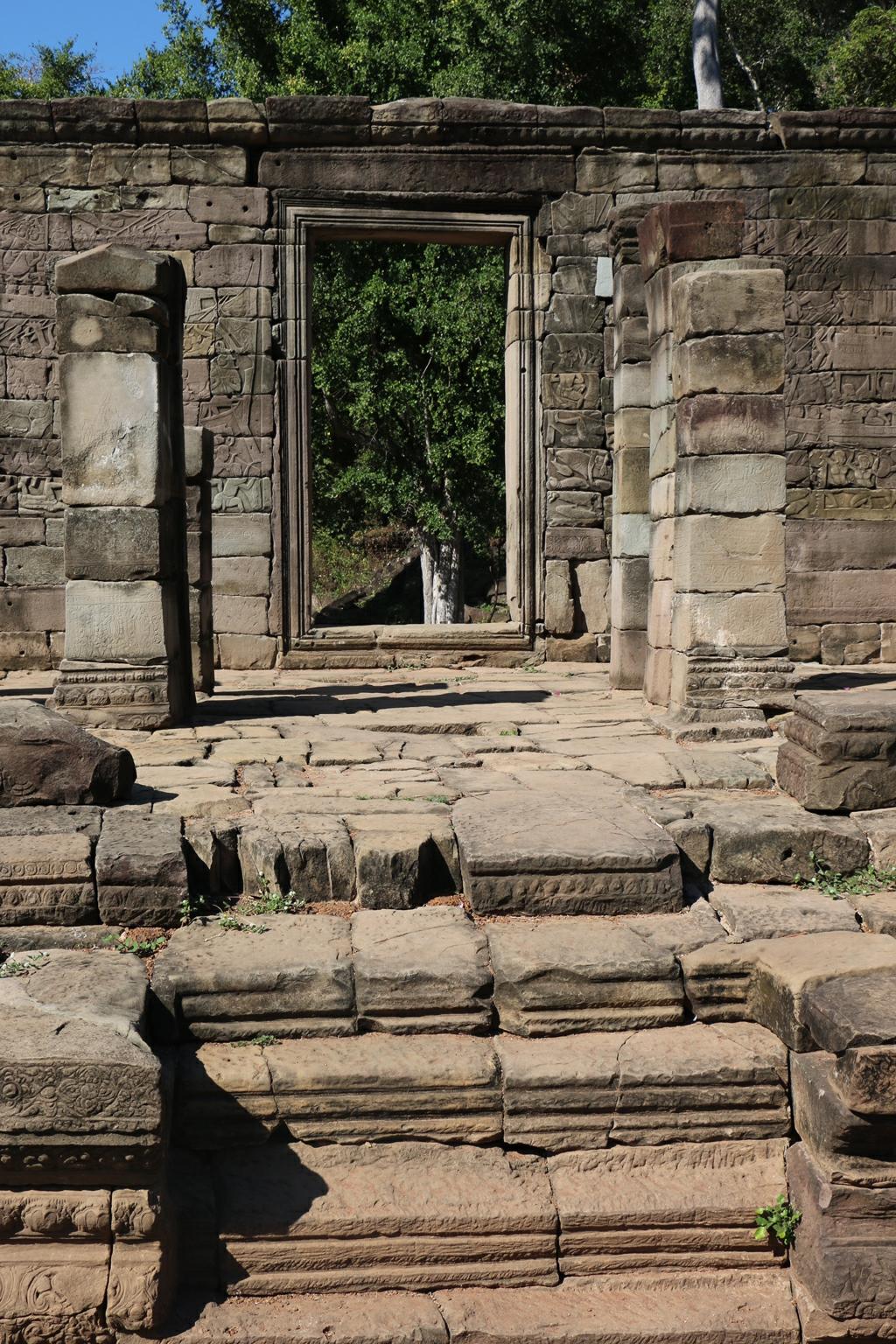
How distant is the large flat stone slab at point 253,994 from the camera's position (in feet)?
13.8

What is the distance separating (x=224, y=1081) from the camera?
4.03 metres

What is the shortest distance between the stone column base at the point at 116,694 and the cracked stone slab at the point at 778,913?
3.94 meters

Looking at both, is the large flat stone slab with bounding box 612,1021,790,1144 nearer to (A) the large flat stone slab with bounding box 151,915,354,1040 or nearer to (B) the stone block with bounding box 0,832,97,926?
(A) the large flat stone slab with bounding box 151,915,354,1040

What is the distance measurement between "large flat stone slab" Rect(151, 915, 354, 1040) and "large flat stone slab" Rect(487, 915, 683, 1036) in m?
0.55

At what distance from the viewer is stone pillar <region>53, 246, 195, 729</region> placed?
773cm

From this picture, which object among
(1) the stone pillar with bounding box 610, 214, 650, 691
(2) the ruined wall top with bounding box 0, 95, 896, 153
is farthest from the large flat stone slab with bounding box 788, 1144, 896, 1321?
(2) the ruined wall top with bounding box 0, 95, 896, 153

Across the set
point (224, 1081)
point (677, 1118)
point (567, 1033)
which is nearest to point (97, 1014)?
point (224, 1081)

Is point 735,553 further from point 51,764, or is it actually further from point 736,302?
point 51,764

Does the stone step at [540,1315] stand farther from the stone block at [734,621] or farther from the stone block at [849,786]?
the stone block at [734,621]

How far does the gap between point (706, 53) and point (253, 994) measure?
1979 cm

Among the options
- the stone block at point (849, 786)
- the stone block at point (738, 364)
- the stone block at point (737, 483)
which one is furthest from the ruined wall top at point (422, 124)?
the stone block at point (849, 786)

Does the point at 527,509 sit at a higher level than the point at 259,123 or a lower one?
lower

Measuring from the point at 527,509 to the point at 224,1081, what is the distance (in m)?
9.04

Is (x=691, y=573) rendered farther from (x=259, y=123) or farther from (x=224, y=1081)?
(x=259, y=123)
